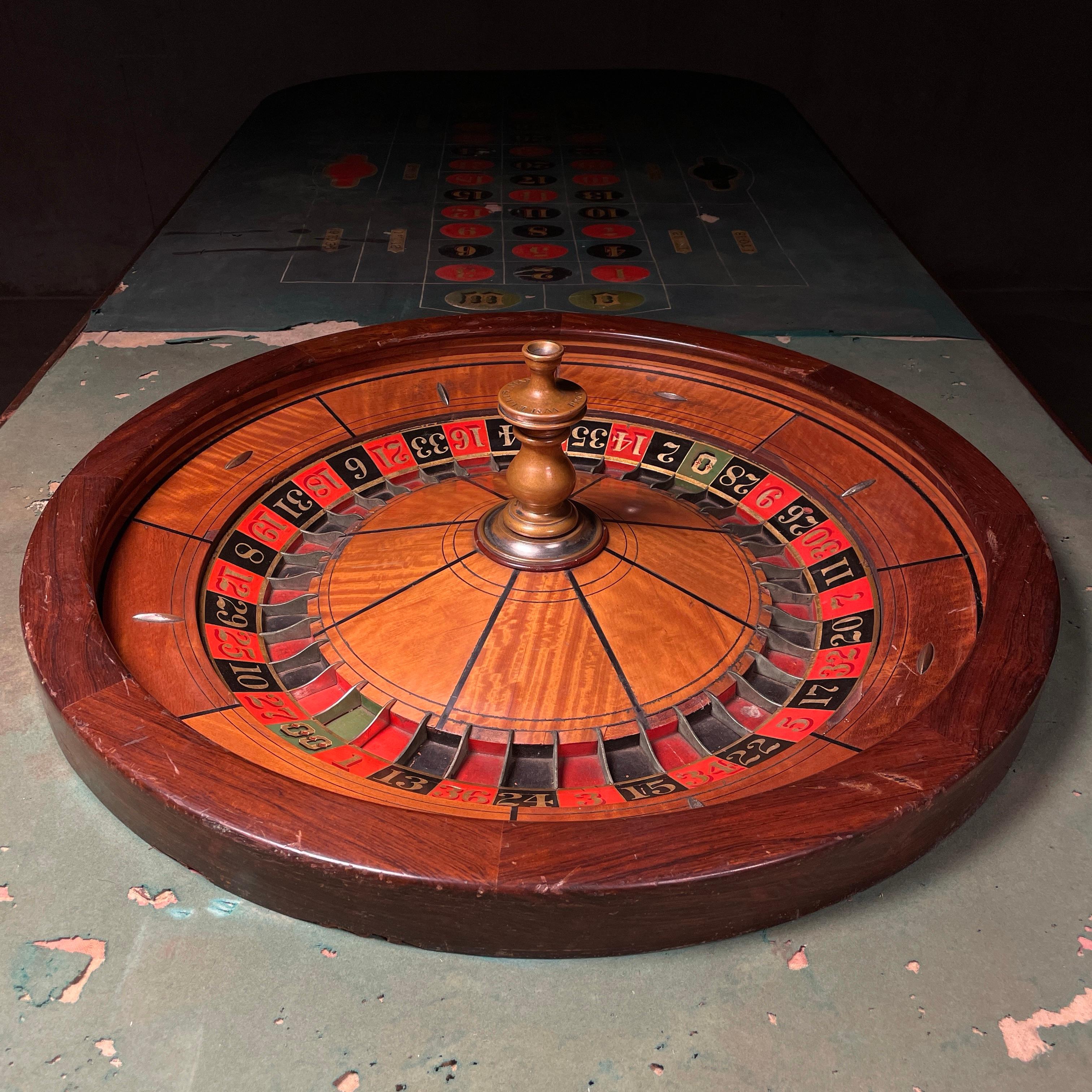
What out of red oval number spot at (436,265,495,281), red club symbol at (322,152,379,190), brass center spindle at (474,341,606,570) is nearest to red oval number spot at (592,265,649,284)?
red oval number spot at (436,265,495,281)

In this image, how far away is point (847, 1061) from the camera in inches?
44.6

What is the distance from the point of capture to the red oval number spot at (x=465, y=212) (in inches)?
136

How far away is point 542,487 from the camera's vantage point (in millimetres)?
1697

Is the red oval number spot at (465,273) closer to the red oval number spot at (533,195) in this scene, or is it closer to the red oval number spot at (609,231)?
the red oval number spot at (609,231)

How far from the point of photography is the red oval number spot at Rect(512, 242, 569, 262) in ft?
10.4

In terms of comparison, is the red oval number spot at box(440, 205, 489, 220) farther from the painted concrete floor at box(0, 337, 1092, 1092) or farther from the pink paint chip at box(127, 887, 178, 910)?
the pink paint chip at box(127, 887, 178, 910)

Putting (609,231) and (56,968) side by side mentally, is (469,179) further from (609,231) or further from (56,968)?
(56,968)

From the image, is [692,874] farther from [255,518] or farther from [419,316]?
[419,316]

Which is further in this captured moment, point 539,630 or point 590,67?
point 590,67

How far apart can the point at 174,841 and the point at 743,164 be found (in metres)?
3.41

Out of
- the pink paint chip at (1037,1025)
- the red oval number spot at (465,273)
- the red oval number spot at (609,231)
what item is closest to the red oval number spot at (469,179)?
the red oval number spot at (609,231)

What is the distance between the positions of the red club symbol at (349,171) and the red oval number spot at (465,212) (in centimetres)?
42

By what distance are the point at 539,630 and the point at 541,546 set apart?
168 millimetres

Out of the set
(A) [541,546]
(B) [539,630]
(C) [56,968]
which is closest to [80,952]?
(C) [56,968]
